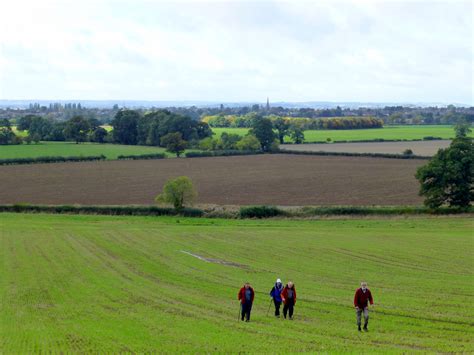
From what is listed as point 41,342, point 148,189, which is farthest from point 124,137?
point 41,342

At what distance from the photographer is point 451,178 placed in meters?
61.2

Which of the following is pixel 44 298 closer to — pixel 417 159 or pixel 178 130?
pixel 417 159

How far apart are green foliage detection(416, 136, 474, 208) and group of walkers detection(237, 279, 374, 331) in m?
41.8

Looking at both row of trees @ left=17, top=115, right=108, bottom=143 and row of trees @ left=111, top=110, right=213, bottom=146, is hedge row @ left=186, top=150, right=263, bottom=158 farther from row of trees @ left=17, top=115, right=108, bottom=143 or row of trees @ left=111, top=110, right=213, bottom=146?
row of trees @ left=17, top=115, right=108, bottom=143

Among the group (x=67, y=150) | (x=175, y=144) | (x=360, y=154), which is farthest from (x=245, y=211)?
(x=67, y=150)

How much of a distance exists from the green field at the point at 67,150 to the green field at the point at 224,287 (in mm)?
84366

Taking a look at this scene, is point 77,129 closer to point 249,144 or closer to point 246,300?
point 249,144

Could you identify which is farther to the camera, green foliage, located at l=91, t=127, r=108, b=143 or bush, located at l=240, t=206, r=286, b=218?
green foliage, located at l=91, t=127, r=108, b=143

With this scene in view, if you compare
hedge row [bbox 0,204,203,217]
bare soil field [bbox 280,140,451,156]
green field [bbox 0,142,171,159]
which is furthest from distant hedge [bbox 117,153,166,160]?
hedge row [bbox 0,204,203,217]

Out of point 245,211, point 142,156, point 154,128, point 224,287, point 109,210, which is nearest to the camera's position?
point 224,287

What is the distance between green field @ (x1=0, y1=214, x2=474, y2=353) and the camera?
1973 centimetres

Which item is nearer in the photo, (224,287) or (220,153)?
(224,287)

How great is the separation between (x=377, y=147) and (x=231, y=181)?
70.6 metres

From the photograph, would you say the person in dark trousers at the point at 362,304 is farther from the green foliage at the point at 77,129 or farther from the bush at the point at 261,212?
the green foliage at the point at 77,129
